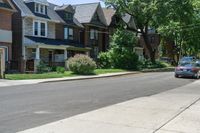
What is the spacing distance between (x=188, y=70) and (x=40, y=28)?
19692 mm

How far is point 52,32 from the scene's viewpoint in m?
52.6

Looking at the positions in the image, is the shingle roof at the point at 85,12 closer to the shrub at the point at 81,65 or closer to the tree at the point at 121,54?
the tree at the point at 121,54

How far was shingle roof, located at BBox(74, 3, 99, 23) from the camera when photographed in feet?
199

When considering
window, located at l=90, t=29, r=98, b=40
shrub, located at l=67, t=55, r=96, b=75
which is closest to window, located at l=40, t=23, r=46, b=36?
shrub, located at l=67, t=55, r=96, b=75

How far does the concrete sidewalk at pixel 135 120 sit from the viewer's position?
34.6 feet

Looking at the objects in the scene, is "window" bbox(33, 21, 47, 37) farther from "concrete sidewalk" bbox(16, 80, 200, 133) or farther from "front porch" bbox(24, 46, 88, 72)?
"concrete sidewalk" bbox(16, 80, 200, 133)

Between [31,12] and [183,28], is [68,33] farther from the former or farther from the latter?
[183,28]

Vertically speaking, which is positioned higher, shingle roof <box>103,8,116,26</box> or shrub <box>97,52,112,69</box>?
shingle roof <box>103,8,116,26</box>

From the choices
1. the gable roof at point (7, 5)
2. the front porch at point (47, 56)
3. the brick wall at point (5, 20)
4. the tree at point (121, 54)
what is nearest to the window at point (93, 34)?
the front porch at point (47, 56)

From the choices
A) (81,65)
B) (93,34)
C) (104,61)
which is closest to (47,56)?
(104,61)

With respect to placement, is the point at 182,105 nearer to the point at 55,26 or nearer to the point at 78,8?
the point at 55,26

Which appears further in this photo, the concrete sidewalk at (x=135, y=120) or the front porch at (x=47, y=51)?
the front porch at (x=47, y=51)

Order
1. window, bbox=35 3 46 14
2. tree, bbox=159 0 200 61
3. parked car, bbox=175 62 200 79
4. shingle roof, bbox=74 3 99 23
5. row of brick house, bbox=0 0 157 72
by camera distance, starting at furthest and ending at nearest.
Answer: shingle roof, bbox=74 3 99 23 < tree, bbox=159 0 200 61 < window, bbox=35 3 46 14 < row of brick house, bbox=0 0 157 72 < parked car, bbox=175 62 200 79

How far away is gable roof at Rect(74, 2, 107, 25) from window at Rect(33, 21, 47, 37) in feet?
34.8
